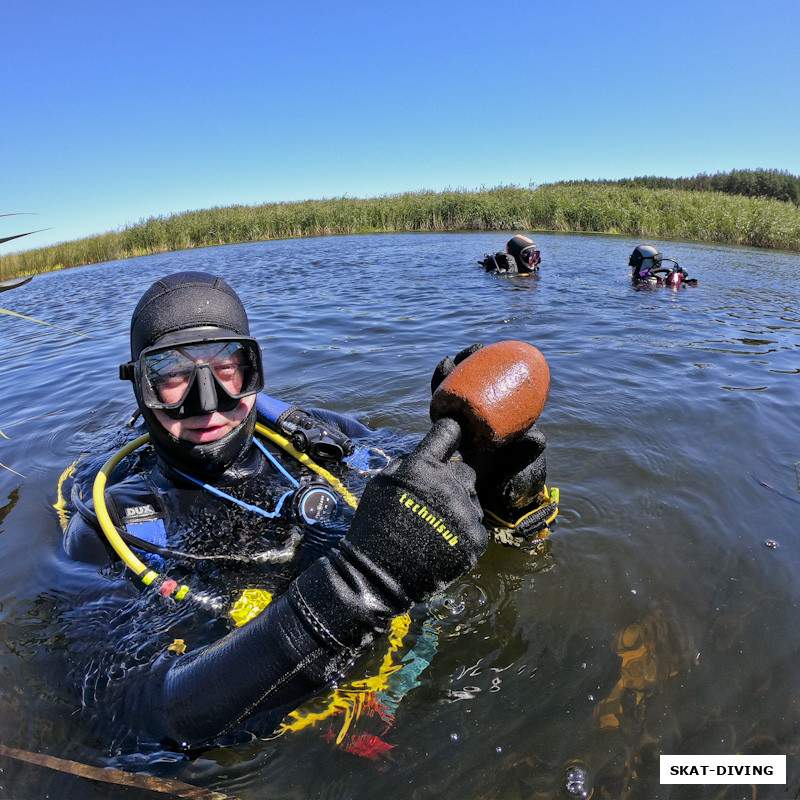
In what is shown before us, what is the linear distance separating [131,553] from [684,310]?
32.4 ft

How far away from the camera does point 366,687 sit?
81.5 inches

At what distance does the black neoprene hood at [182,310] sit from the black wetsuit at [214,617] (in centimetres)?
67

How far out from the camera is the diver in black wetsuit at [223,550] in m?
1.36

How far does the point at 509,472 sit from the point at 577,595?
2.98 feet

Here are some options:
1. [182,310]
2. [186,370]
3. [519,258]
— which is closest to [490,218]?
[519,258]

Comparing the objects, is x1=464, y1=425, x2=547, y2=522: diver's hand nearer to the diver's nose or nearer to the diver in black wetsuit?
the diver in black wetsuit

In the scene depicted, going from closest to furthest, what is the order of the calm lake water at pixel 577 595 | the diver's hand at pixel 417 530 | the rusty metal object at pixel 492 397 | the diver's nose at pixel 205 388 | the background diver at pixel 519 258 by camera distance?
the diver's hand at pixel 417 530 → the rusty metal object at pixel 492 397 → the calm lake water at pixel 577 595 → the diver's nose at pixel 205 388 → the background diver at pixel 519 258

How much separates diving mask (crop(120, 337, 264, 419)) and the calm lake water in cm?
113

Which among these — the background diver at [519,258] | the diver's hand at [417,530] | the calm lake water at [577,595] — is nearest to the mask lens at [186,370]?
the calm lake water at [577,595]

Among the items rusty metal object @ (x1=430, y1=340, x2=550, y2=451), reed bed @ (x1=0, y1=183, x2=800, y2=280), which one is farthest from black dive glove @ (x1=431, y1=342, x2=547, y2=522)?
reed bed @ (x1=0, y1=183, x2=800, y2=280)

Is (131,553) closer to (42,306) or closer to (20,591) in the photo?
(20,591)

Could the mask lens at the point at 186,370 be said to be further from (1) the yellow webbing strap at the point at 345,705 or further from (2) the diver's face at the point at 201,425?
(1) the yellow webbing strap at the point at 345,705

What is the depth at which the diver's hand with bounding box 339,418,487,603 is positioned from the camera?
1.34 m

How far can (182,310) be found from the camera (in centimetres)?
239
